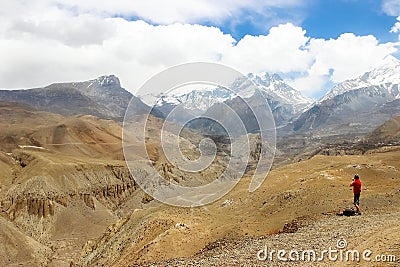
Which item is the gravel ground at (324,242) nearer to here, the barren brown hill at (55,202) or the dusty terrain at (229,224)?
the dusty terrain at (229,224)

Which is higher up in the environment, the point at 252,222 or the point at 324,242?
→ the point at 324,242

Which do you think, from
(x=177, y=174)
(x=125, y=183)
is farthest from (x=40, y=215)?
(x=177, y=174)

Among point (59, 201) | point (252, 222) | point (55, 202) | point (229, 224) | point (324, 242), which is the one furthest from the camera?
point (59, 201)

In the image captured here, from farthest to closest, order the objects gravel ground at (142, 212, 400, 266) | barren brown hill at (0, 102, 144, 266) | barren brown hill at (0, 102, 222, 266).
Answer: barren brown hill at (0, 102, 222, 266), barren brown hill at (0, 102, 144, 266), gravel ground at (142, 212, 400, 266)

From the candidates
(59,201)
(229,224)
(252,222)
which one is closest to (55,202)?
(59,201)

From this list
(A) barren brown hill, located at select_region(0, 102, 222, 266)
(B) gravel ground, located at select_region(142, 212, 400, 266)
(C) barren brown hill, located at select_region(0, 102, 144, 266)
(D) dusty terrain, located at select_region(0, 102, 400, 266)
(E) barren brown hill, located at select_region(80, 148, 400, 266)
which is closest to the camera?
(B) gravel ground, located at select_region(142, 212, 400, 266)

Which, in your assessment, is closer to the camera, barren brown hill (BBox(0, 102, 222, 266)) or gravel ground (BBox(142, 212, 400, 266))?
gravel ground (BBox(142, 212, 400, 266))

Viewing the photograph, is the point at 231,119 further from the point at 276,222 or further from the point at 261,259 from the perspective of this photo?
the point at 261,259

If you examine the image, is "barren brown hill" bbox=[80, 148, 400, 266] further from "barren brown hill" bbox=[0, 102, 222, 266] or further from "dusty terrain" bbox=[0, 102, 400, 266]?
"barren brown hill" bbox=[0, 102, 222, 266]

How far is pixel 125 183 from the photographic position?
134125 mm

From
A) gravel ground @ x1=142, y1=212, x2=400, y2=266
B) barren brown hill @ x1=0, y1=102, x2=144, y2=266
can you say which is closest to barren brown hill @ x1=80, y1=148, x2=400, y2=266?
gravel ground @ x1=142, y1=212, x2=400, y2=266

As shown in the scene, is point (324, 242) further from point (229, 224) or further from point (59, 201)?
point (59, 201)

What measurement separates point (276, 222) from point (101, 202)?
9852 cm

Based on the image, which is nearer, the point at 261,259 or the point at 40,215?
the point at 261,259
